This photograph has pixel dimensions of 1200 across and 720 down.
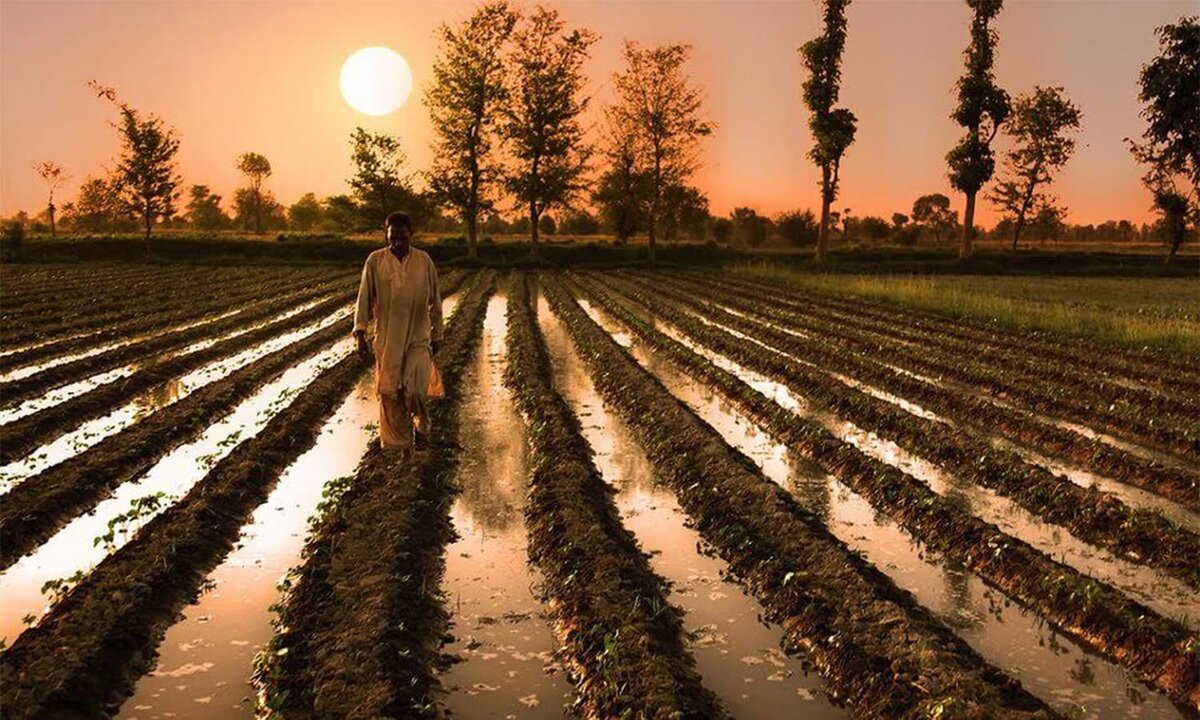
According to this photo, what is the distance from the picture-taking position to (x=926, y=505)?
23.7 feet

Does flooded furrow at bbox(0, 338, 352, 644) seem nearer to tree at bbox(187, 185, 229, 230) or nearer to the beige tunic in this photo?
the beige tunic

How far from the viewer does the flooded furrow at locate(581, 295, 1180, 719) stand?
447 centimetres

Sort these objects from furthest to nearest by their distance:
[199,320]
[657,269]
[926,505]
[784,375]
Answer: [657,269] < [199,320] < [784,375] < [926,505]

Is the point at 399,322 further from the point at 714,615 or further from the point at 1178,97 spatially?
the point at 1178,97

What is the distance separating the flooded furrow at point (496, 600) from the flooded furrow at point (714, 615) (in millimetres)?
822

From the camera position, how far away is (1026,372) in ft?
46.8

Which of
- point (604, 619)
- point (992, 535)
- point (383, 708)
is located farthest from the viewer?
point (992, 535)

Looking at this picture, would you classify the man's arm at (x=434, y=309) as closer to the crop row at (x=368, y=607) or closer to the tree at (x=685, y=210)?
the crop row at (x=368, y=607)

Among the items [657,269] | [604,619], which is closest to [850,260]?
[657,269]

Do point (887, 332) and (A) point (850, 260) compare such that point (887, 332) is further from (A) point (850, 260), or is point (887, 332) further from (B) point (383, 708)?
(A) point (850, 260)

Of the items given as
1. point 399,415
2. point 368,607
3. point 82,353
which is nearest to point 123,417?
point 399,415

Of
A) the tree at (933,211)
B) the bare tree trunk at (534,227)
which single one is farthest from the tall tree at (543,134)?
the tree at (933,211)

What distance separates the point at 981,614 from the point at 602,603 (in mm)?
2255

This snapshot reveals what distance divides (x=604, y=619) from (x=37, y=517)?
15.1ft
